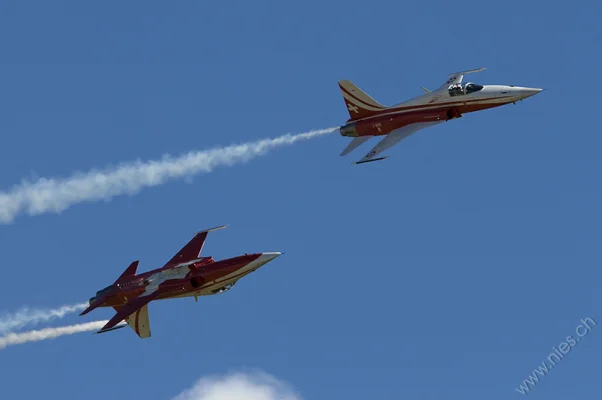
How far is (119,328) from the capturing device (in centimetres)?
9369

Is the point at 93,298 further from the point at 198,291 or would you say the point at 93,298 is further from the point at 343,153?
the point at 343,153

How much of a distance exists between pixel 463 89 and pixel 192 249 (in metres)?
25.3

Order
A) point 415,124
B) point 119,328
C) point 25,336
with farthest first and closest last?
point 415,124 → point 25,336 → point 119,328

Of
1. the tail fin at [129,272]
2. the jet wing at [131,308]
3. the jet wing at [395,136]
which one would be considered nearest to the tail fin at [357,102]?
the jet wing at [395,136]

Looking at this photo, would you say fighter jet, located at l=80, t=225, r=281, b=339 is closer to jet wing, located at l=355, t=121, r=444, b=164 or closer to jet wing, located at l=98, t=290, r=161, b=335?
jet wing, located at l=98, t=290, r=161, b=335

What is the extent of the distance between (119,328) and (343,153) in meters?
25.9

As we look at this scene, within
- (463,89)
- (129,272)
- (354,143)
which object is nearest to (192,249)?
(129,272)

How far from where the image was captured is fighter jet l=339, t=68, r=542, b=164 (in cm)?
10656

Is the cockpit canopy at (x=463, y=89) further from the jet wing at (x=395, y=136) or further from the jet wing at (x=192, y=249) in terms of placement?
the jet wing at (x=192, y=249)

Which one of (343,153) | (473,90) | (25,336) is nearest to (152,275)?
(25,336)

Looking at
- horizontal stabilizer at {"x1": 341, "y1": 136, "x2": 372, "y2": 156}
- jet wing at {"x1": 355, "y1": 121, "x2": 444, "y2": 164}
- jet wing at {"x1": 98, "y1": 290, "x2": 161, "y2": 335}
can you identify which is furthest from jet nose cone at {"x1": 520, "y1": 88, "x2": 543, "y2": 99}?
jet wing at {"x1": 98, "y1": 290, "x2": 161, "y2": 335}

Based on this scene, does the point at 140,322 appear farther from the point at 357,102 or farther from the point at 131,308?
the point at 357,102

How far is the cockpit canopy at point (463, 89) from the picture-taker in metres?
107

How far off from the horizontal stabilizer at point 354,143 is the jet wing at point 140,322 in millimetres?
23125
